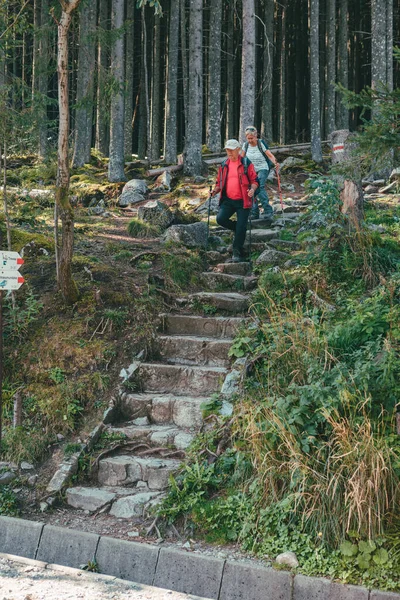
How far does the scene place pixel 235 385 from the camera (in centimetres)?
703

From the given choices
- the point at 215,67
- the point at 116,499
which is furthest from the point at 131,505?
the point at 215,67

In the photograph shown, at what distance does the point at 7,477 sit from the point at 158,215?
7356 mm

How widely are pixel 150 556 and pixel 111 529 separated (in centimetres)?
69

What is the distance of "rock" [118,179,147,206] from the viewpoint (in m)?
16.4

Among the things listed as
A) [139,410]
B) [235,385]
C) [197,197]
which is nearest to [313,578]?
[235,385]

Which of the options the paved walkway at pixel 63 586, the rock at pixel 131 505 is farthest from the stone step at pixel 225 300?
the paved walkway at pixel 63 586

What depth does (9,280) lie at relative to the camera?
6.73m

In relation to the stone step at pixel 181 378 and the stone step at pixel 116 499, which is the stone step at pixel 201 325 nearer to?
the stone step at pixel 181 378

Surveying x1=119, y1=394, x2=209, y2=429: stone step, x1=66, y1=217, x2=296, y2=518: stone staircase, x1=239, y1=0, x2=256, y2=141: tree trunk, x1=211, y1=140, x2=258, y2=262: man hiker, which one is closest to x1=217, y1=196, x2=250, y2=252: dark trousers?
x1=211, y1=140, x2=258, y2=262: man hiker

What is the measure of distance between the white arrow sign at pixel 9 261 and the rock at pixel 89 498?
2330mm

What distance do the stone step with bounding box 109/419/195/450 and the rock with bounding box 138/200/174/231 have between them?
6315 millimetres

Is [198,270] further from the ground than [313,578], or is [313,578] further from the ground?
[198,270]

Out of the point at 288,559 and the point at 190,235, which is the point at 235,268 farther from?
the point at 288,559

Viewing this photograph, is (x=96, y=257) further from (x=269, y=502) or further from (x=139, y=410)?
(x=269, y=502)
